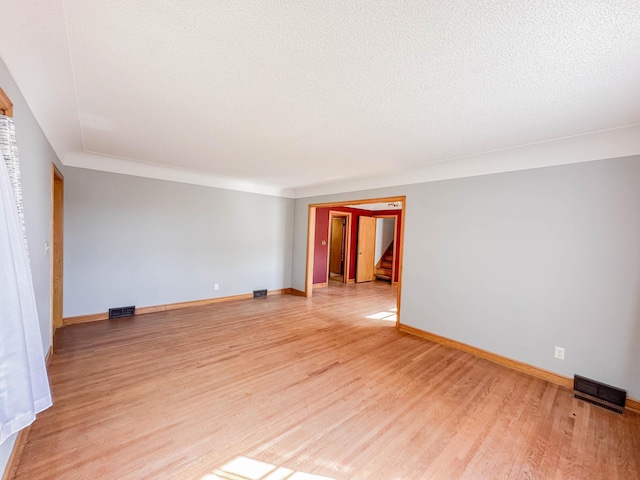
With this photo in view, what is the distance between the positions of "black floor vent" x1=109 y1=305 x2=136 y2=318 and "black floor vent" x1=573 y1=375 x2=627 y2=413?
214 inches

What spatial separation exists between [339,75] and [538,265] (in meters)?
2.75

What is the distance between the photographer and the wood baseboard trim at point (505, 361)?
2.60m

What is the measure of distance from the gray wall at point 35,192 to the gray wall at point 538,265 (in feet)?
12.9

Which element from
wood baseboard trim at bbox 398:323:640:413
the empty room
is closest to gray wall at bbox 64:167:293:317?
the empty room

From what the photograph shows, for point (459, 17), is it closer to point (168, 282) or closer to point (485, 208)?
point (485, 208)

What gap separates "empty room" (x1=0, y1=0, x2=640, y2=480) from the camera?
129 centimetres

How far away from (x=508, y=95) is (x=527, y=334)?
2.43 meters

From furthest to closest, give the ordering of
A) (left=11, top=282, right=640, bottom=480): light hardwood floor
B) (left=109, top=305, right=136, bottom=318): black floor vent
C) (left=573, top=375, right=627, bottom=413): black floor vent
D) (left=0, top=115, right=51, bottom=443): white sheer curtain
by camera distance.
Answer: (left=109, top=305, right=136, bottom=318): black floor vent < (left=573, top=375, right=627, bottom=413): black floor vent < (left=11, top=282, right=640, bottom=480): light hardwood floor < (left=0, top=115, right=51, bottom=443): white sheer curtain

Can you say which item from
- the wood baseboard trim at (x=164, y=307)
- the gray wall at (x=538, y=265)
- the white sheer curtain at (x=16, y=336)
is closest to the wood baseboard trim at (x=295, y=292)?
the wood baseboard trim at (x=164, y=307)

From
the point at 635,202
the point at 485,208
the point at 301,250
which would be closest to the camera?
the point at 635,202

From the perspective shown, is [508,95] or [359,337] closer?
[508,95]

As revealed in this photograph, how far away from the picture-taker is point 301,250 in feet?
19.8

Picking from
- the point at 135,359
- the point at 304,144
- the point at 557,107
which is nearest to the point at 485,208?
the point at 557,107

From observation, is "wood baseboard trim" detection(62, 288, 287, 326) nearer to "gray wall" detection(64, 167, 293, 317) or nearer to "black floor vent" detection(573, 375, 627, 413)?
"gray wall" detection(64, 167, 293, 317)
